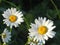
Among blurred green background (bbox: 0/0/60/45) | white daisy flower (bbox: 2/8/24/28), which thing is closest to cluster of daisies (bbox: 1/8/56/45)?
white daisy flower (bbox: 2/8/24/28)

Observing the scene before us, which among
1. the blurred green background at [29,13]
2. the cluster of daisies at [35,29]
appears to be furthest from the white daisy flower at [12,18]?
the blurred green background at [29,13]

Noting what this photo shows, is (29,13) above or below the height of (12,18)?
above

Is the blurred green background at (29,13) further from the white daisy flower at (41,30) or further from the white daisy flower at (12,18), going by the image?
the white daisy flower at (41,30)

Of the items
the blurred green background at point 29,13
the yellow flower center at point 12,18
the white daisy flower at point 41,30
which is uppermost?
the blurred green background at point 29,13

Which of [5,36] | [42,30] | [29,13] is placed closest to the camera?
[42,30]

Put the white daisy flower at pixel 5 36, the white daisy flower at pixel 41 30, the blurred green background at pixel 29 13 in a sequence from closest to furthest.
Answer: the white daisy flower at pixel 41 30 < the white daisy flower at pixel 5 36 < the blurred green background at pixel 29 13

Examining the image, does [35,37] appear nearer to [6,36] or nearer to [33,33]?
[33,33]

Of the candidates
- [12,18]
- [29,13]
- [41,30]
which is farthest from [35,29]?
[29,13]

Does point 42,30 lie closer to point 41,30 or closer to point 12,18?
point 41,30
